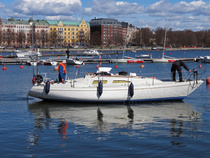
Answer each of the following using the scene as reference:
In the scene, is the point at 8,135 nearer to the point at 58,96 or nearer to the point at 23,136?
the point at 23,136

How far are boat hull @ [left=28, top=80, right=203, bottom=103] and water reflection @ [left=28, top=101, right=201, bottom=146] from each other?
49 centimetres

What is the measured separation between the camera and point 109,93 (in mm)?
25188

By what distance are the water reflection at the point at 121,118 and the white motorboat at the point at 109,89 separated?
22.3 inches

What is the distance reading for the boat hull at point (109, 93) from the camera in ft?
82.3

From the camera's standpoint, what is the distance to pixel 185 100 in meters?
27.9

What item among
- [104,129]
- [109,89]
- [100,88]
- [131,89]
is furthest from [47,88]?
[104,129]

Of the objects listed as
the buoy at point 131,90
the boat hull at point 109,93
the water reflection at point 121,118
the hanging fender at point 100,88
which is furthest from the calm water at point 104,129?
the hanging fender at point 100,88

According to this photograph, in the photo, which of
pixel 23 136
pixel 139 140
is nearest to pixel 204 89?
pixel 139 140

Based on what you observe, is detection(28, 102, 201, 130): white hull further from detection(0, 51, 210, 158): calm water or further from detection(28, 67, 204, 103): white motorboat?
detection(28, 67, 204, 103): white motorboat

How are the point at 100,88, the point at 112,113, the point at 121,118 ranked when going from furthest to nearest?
the point at 100,88, the point at 112,113, the point at 121,118

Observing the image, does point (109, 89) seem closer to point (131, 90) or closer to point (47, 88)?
point (131, 90)

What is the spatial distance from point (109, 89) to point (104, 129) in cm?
672

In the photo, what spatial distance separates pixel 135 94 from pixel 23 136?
10.5 meters

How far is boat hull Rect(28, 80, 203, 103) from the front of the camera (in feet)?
82.3
